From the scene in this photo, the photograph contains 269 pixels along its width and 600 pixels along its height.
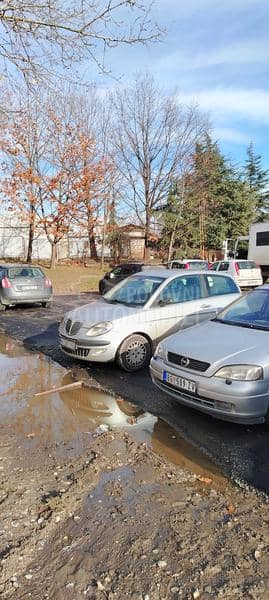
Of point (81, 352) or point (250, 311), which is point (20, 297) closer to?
point (81, 352)

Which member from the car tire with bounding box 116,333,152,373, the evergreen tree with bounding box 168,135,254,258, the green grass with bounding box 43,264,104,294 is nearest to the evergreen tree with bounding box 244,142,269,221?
the evergreen tree with bounding box 168,135,254,258

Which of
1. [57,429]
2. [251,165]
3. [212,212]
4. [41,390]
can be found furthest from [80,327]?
[251,165]

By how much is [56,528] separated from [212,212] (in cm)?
3308

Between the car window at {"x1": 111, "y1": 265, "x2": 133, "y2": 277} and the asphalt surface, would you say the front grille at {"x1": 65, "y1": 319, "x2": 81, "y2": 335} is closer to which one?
the asphalt surface

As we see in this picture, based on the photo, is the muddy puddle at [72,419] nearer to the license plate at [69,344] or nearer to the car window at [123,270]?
the license plate at [69,344]

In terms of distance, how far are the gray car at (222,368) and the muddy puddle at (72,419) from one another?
1.58 ft

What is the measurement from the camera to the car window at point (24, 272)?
1275 cm

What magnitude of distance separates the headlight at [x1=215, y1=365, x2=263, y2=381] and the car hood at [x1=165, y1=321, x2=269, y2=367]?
0.05 m

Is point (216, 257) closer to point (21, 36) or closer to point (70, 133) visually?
point (70, 133)

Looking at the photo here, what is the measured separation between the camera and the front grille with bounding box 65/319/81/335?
20.2ft

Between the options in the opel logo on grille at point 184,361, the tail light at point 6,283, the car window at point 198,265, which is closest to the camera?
the opel logo on grille at point 184,361

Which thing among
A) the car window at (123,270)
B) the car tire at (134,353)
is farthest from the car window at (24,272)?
the car tire at (134,353)

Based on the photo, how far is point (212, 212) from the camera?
33625 mm

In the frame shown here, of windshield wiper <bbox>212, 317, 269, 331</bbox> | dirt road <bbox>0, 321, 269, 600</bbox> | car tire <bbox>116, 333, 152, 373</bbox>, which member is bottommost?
dirt road <bbox>0, 321, 269, 600</bbox>
